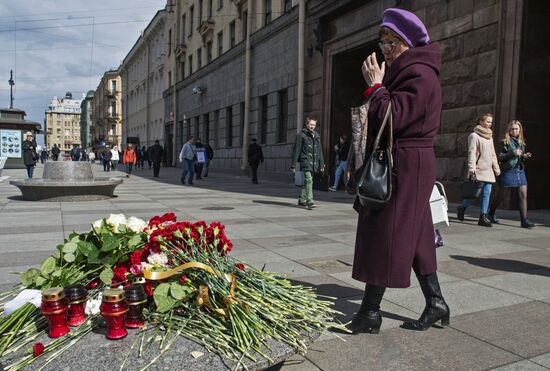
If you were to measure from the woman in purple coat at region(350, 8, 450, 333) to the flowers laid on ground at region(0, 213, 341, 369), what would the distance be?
0.44 metres

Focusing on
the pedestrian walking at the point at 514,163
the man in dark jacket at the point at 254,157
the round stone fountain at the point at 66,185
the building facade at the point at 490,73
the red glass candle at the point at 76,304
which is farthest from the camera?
the man in dark jacket at the point at 254,157

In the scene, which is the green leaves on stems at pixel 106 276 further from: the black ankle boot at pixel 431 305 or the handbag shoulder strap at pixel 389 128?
the black ankle boot at pixel 431 305

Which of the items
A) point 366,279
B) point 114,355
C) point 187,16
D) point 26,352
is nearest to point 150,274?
point 114,355

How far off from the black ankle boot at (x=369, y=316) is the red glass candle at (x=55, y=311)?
1.61 m

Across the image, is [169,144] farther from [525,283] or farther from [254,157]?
[525,283]

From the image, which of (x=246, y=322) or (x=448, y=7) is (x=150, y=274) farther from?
(x=448, y=7)

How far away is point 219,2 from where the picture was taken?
25.8 m

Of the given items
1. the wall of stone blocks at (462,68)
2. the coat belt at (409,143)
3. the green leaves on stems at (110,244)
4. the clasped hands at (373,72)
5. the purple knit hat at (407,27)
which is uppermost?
the wall of stone blocks at (462,68)

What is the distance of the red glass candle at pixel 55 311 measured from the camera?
1907 millimetres

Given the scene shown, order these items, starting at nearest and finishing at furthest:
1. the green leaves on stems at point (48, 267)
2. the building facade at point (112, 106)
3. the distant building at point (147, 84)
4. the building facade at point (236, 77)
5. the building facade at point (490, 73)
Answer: the green leaves on stems at point (48, 267)
the building facade at point (490, 73)
the building facade at point (236, 77)
the distant building at point (147, 84)
the building facade at point (112, 106)

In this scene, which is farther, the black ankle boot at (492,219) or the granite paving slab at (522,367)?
the black ankle boot at (492,219)

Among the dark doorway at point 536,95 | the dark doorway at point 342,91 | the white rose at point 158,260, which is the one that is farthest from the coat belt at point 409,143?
the dark doorway at point 342,91

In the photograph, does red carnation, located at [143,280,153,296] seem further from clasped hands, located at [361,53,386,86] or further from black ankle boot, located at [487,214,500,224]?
black ankle boot, located at [487,214,500,224]

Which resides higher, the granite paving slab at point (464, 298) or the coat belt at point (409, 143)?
the coat belt at point (409, 143)
